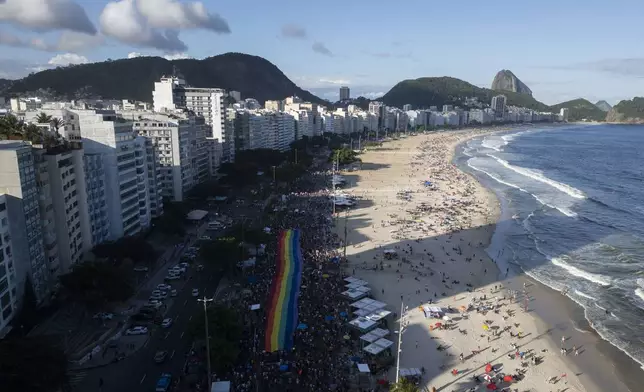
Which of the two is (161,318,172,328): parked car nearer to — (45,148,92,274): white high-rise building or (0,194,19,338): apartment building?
(0,194,19,338): apartment building

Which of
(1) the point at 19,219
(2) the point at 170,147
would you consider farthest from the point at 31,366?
(2) the point at 170,147

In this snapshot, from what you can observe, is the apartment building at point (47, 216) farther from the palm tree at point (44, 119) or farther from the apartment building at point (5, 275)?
the palm tree at point (44, 119)

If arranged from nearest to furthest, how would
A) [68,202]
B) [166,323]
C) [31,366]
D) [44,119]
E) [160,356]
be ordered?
[31,366] < [160,356] < [166,323] < [68,202] < [44,119]

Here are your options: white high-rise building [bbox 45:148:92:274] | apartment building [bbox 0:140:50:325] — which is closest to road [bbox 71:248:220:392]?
apartment building [bbox 0:140:50:325]

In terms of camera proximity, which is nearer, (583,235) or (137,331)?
(137,331)

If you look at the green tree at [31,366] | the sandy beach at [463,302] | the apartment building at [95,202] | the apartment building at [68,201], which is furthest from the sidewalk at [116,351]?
the sandy beach at [463,302]

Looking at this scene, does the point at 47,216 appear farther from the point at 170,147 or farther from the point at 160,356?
the point at 170,147

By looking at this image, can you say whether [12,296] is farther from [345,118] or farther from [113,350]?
[345,118]
